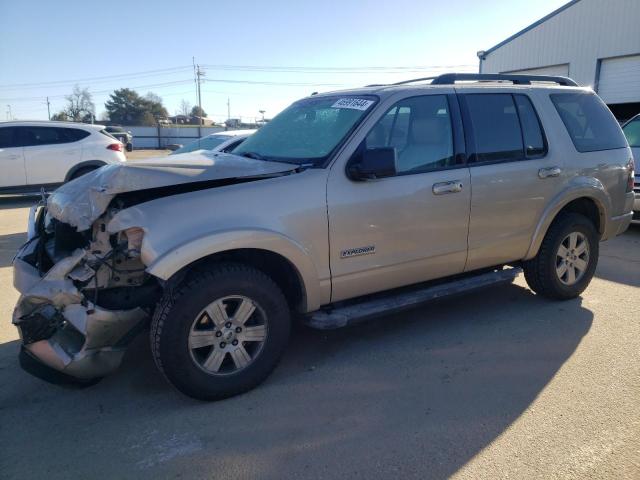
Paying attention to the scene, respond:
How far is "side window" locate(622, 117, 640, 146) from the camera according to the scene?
8.99 m

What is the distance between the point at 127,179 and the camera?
2.98 metres

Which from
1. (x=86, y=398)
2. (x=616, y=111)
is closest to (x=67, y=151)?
(x=86, y=398)

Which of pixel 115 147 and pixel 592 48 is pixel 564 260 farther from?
pixel 592 48

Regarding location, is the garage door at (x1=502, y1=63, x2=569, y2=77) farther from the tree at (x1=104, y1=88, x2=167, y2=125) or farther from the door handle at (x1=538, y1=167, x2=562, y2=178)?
the tree at (x1=104, y1=88, x2=167, y2=125)

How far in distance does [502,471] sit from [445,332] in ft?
5.69

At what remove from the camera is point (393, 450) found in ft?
8.71

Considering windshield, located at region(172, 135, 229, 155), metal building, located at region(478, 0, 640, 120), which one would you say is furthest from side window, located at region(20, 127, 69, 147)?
metal building, located at region(478, 0, 640, 120)

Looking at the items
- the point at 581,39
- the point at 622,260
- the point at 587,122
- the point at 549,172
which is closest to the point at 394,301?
the point at 549,172

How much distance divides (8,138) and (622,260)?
12.1 metres

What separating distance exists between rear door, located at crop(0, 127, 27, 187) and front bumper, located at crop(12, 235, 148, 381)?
970 cm

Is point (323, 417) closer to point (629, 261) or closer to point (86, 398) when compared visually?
point (86, 398)

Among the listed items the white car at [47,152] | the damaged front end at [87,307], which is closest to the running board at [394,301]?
the damaged front end at [87,307]

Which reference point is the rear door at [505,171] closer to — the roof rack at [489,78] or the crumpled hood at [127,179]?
the roof rack at [489,78]

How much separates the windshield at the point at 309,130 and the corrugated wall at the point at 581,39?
59.6ft
